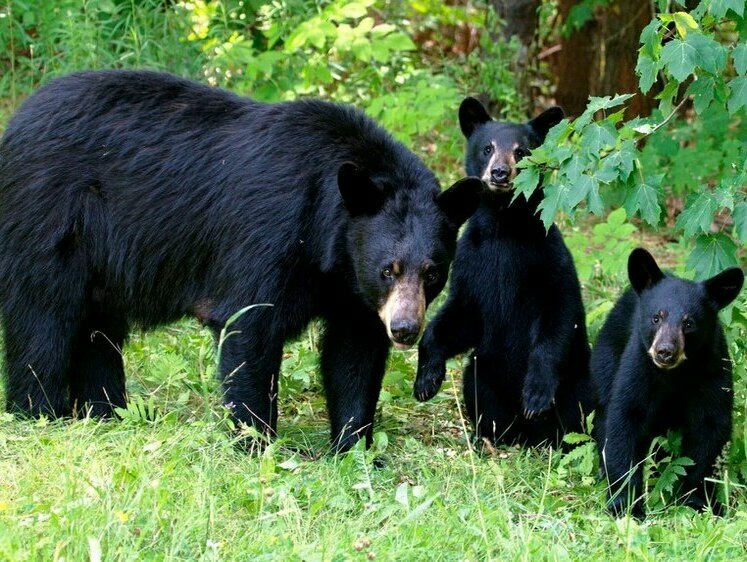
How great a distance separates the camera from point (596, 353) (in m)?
6.10

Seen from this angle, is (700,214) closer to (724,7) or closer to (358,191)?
(724,7)

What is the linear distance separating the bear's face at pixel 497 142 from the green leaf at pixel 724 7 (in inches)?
64.2

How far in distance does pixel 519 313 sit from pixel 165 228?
2039 mm

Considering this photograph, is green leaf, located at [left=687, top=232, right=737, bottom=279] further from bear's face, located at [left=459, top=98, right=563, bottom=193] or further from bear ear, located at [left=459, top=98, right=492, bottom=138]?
bear ear, located at [left=459, top=98, right=492, bottom=138]

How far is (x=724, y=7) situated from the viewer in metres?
5.00

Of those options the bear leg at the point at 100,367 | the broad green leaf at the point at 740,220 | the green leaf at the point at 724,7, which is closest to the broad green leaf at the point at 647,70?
the green leaf at the point at 724,7

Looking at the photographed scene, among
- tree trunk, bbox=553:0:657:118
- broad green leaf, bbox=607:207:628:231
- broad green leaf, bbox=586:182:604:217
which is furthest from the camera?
tree trunk, bbox=553:0:657:118

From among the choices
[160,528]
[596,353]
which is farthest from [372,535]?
[596,353]

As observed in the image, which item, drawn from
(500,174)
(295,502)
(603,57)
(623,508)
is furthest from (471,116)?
(603,57)

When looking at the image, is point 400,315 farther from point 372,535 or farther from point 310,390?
point 310,390

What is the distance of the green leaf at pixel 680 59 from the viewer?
5.03 meters

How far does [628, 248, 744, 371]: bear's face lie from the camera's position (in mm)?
5152

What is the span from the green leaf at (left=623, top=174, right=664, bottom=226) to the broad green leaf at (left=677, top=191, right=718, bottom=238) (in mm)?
137

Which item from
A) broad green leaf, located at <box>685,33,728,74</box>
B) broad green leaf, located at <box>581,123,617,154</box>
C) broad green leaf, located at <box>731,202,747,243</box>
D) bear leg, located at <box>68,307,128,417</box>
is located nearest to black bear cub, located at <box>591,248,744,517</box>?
broad green leaf, located at <box>731,202,747,243</box>
